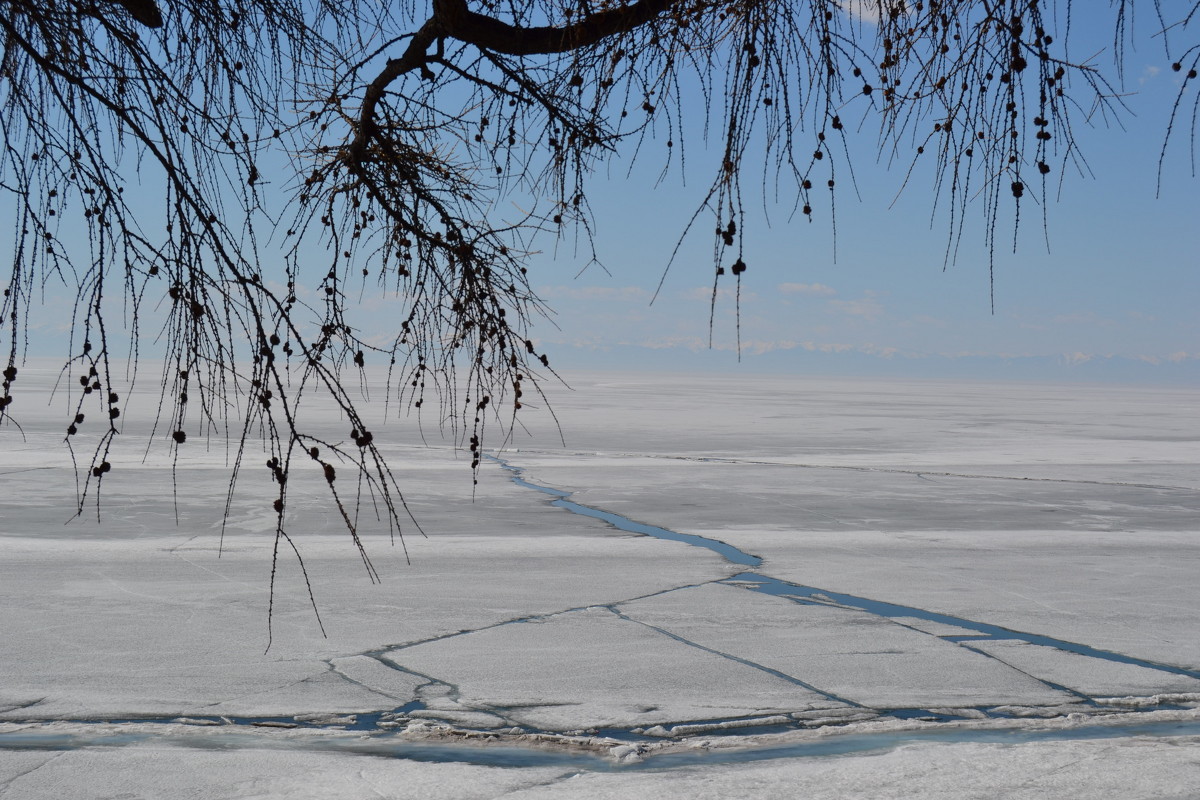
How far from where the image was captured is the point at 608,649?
18.0 feet

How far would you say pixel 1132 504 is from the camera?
11.5 metres

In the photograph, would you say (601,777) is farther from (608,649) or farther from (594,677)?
(608,649)

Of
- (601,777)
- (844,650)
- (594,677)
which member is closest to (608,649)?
(594,677)

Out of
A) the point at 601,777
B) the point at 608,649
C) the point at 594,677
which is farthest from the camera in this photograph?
the point at 608,649

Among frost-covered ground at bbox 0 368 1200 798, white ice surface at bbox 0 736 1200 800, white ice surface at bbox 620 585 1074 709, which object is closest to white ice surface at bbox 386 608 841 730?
frost-covered ground at bbox 0 368 1200 798

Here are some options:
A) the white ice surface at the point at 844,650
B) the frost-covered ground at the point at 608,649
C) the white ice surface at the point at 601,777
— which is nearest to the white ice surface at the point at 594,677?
the frost-covered ground at the point at 608,649

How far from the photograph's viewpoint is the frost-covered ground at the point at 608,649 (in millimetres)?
3986

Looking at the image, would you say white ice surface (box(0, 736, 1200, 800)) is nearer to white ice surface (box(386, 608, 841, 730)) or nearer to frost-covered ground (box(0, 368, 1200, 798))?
frost-covered ground (box(0, 368, 1200, 798))

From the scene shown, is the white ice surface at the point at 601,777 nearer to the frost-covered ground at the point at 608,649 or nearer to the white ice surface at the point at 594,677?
the frost-covered ground at the point at 608,649

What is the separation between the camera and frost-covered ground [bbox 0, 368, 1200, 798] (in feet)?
13.1

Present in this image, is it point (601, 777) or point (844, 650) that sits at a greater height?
point (844, 650)

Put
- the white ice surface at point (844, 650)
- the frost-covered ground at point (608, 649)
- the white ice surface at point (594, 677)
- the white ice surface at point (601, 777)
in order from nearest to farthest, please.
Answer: the white ice surface at point (601, 777) < the frost-covered ground at point (608, 649) < the white ice surface at point (594, 677) < the white ice surface at point (844, 650)

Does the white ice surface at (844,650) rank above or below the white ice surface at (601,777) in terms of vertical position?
above

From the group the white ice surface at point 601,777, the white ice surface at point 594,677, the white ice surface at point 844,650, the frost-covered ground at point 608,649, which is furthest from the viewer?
the white ice surface at point 844,650
